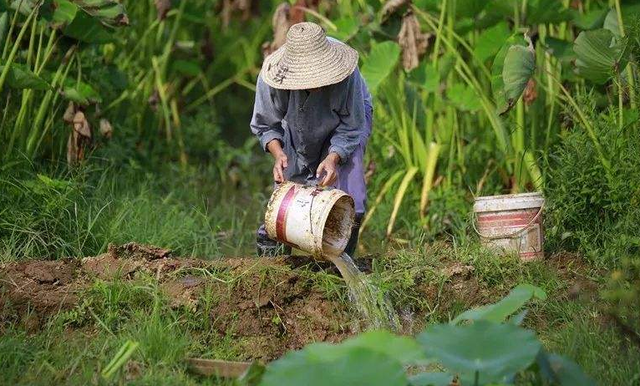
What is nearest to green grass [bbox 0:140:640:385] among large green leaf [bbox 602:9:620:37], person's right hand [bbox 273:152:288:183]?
person's right hand [bbox 273:152:288:183]

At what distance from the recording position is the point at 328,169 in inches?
180

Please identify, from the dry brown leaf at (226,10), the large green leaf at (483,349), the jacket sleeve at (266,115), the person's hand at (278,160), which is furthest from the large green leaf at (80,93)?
the large green leaf at (483,349)

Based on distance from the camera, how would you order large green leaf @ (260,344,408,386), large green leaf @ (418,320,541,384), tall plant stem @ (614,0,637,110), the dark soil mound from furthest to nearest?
tall plant stem @ (614,0,637,110) < the dark soil mound < large green leaf @ (418,320,541,384) < large green leaf @ (260,344,408,386)

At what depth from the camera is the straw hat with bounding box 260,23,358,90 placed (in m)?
4.50

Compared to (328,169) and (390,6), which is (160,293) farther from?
(390,6)

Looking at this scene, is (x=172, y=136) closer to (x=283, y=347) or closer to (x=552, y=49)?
(x=552, y=49)

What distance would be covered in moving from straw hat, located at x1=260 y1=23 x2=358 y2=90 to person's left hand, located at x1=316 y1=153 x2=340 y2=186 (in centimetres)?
32

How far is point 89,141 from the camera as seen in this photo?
581 centimetres

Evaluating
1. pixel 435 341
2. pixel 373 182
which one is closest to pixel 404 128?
pixel 373 182

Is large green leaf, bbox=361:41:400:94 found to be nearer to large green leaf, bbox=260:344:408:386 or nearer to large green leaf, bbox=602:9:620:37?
large green leaf, bbox=602:9:620:37

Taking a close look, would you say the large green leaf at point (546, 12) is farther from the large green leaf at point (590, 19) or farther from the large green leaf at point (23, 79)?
the large green leaf at point (23, 79)

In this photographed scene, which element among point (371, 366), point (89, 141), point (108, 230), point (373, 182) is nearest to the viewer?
point (371, 366)

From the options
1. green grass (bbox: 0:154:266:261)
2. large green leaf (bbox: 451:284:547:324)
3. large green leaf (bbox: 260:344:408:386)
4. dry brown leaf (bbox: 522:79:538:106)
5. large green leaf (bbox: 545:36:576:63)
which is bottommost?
green grass (bbox: 0:154:266:261)

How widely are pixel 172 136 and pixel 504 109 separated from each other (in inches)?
120
